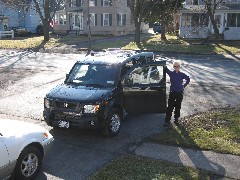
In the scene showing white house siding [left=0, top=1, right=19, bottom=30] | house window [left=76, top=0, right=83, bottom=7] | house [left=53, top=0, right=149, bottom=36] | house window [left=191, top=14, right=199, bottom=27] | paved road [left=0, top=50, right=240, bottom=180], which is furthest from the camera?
white house siding [left=0, top=1, right=19, bottom=30]

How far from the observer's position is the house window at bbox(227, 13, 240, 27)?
124ft

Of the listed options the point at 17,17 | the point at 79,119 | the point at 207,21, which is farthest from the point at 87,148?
the point at 17,17

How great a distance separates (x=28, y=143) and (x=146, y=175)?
227 centimetres

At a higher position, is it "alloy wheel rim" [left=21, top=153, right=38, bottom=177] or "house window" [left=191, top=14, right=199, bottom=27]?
"house window" [left=191, top=14, right=199, bottom=27]

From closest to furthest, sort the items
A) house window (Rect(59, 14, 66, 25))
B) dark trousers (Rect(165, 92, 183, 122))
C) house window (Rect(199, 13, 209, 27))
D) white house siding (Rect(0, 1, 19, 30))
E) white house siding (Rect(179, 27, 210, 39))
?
dark trousers (Rect(165, 92, 183, 122)), white house siding (Rect(179, 27, 210, 39)), house window (Rect(199, 13, 209, 27)), house window (Rect(59, 14, 66, 25)), white house siding (Rect(0, 1, 19, 30))

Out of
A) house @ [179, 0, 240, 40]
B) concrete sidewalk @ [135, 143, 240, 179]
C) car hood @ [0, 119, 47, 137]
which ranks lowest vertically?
concrete sidewalk @ [135, 143, 240, 179]

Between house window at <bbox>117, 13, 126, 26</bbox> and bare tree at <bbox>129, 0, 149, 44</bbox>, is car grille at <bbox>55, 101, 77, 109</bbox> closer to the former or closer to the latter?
bare tree at <bbox>129, 0, 149, 44</bbox>

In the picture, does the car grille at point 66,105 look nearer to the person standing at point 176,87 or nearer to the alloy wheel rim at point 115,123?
the alloy wheel rim at point 115,123

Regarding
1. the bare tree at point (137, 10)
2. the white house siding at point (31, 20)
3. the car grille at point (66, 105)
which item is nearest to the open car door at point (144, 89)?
the car grille at point (66, 105)

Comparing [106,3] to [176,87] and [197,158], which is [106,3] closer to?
[176,87]

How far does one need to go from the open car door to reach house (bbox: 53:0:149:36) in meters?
37.2

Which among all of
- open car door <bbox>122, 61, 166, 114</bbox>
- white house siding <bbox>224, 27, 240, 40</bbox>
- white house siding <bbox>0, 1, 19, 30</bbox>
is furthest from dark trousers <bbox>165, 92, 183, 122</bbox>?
white house siding <bbox>0, 1, 19, 30</bbox>

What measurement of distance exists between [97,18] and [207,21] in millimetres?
15525

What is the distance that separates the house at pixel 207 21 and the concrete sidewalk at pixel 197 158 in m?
31.4
